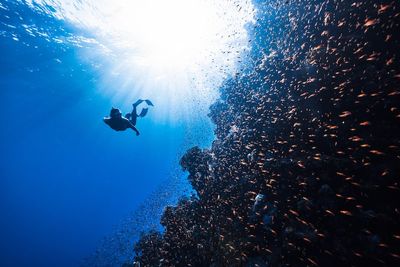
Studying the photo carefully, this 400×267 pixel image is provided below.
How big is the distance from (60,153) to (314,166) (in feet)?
313

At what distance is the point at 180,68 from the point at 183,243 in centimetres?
3252

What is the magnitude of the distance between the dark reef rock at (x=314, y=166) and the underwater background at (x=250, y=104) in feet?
0.14

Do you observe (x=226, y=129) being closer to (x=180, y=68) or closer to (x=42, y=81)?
(x=180, y=68)

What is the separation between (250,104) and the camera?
1359cm

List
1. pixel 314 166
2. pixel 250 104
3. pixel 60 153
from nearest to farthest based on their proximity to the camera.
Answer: pixel 314 166, pixel 250 104, pixel 60 153

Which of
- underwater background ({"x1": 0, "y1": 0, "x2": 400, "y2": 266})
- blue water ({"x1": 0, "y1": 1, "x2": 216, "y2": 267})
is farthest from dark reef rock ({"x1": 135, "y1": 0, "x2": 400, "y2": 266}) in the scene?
blue water ({"x1": 0, "y1": 1, "x2": 216, "y2": 267})

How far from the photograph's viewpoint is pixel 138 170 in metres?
123

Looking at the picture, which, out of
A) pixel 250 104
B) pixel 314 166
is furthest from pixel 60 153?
pixel 314 166

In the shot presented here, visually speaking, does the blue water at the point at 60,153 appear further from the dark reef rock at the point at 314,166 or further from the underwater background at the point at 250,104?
the dark reef rock at the point at 314,166

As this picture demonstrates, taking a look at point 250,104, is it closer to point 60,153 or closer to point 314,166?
point 314,166

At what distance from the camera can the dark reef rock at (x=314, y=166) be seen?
244 inches

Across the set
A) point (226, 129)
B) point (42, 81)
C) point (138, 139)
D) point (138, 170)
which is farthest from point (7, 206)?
point (226, 129)

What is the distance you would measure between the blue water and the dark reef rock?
21.1 m

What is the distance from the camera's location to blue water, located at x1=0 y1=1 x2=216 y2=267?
1188 inches
